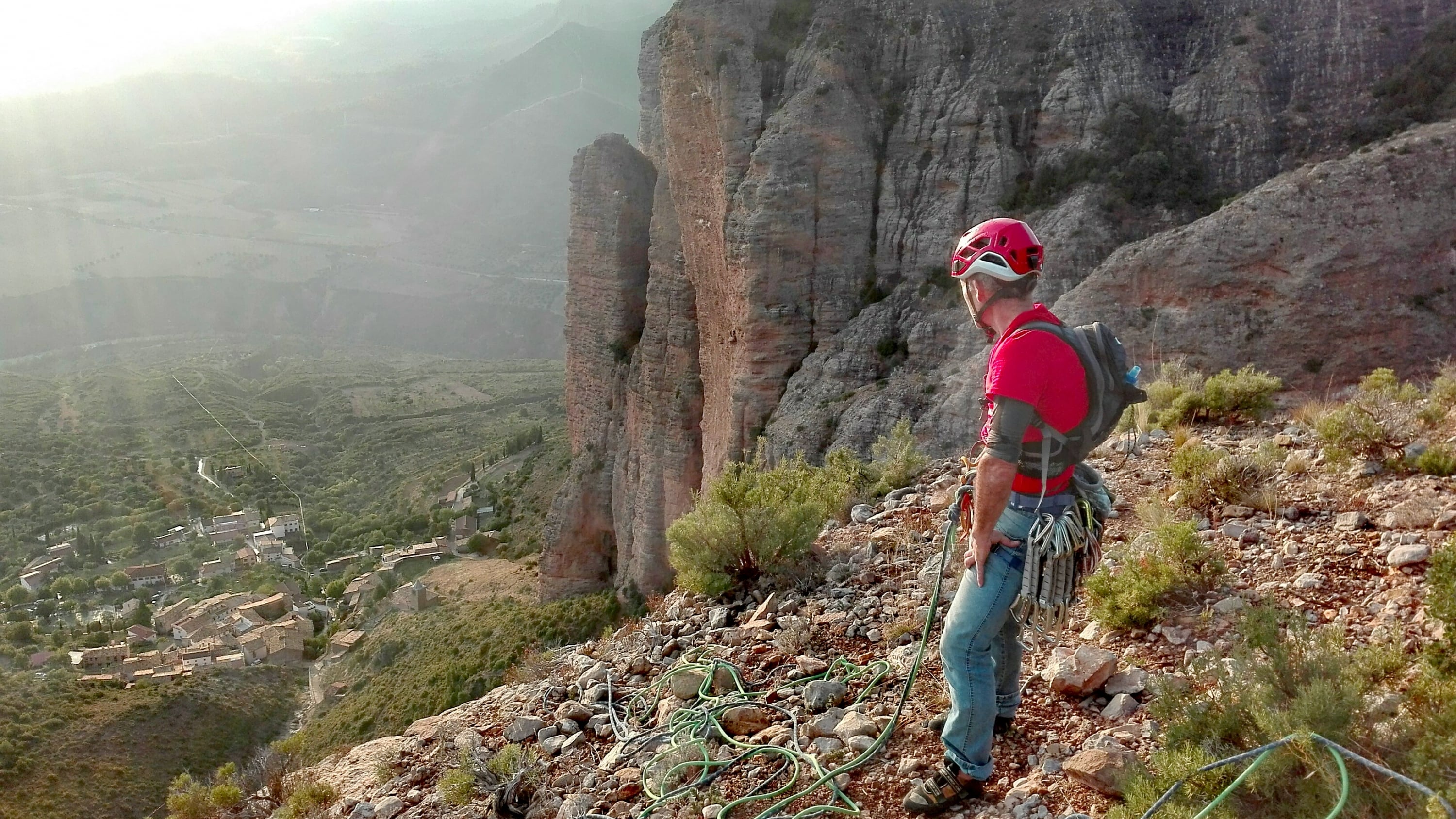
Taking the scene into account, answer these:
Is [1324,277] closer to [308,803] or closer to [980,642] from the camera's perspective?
[980,642]

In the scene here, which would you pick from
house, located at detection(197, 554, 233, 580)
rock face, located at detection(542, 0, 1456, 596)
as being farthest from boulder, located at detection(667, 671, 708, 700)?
house, located at detection(197, 554, 233, 580)

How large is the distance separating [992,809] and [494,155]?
121692mm

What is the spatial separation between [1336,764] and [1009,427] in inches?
53.8

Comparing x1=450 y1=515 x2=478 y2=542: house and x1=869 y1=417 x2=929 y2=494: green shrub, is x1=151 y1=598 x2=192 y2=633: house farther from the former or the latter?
x1=869 y1=417 x2=929 y2=494: green shrub

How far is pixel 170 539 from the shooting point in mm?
35344

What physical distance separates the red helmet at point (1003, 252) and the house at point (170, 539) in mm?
40277

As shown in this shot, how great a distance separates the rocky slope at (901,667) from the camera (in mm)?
3488

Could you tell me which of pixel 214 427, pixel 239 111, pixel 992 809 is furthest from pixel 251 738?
pixel 239 111

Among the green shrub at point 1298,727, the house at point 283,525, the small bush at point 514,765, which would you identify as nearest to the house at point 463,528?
the house at point 283,525

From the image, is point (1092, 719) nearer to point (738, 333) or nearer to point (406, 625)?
point (738, 333)

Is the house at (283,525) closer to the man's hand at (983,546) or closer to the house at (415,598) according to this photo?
the house at (415,598)

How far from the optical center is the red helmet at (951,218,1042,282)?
303cm

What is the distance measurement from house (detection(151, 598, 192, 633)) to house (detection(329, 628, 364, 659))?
6154 millimetres

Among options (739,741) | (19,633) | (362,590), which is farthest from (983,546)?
(19,633)
